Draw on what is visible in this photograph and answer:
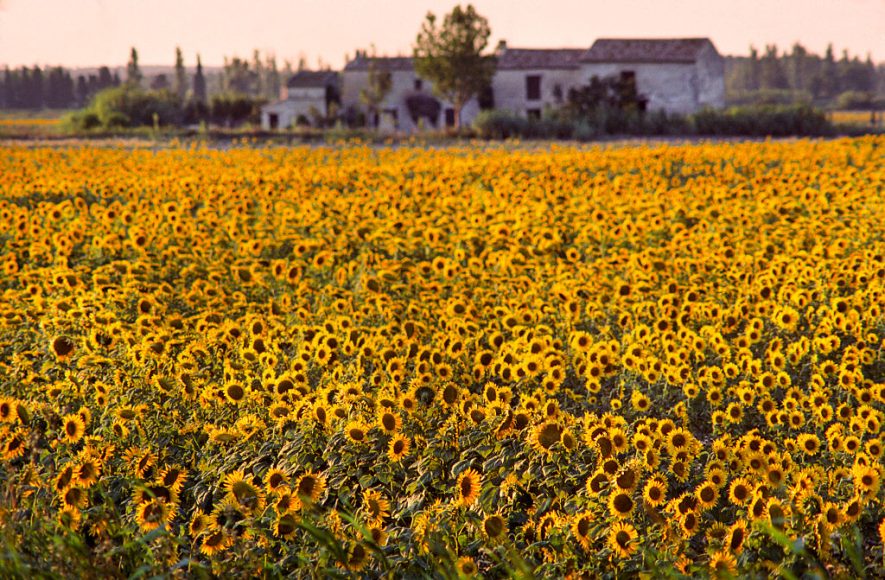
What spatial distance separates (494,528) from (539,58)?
5476 cm

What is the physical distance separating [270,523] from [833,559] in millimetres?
2412

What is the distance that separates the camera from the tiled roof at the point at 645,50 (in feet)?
169

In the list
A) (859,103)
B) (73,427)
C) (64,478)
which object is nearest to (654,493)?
(64,478)

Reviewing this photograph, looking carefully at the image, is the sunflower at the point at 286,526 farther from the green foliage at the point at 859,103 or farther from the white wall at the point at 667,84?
the green foliage at the point at 859,103

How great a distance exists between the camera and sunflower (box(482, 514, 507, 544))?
3.46 meters

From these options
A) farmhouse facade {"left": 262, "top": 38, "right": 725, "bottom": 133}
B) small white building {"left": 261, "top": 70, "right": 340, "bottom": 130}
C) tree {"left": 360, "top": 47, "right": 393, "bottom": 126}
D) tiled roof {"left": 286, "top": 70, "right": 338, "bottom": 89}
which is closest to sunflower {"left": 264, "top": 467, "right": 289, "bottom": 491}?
farmhouse facade {"left": 262, "top": 38, "right": 725, "bottom": 133}

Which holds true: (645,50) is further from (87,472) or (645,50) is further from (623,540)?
(87,472)

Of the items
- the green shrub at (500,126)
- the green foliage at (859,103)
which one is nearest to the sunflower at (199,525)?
the green shrub at (500,126)

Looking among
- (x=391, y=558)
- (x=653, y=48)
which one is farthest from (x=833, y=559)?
(x=653, y=48)

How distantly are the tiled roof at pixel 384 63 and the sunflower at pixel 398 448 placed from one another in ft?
178

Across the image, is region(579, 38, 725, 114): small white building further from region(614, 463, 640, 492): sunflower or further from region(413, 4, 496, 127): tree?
region(614, 463, 640, 492): sunflower

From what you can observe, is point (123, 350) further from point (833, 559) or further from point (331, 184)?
point (331, 184)

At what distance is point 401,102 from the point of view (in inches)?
2243

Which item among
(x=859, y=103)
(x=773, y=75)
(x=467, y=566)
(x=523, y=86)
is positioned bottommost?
(x=467, y=566)
